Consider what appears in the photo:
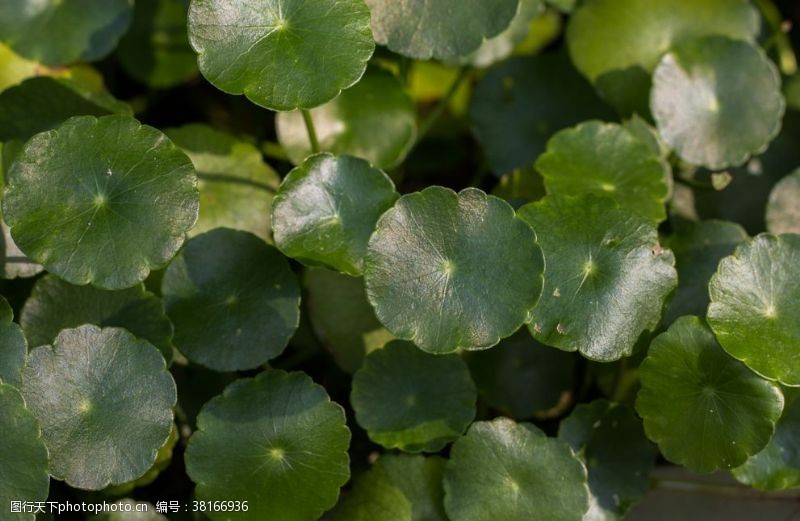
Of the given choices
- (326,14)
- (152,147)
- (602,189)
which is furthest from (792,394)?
(152,147)

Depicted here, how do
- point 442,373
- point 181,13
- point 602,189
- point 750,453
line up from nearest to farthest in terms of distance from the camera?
1. point 750,453
2. point 442,373
3. point 602,189
4. point 181,13

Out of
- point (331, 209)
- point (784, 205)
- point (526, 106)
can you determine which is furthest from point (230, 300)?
point (784, 205)

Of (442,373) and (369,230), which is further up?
(369,230)

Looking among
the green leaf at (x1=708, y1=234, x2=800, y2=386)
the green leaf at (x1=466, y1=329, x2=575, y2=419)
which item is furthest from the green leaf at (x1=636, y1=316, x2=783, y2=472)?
the green leaf at (x1=466, y1=329, x2=575, y2=419)

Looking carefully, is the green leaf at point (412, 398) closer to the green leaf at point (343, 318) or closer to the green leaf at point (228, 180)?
the green leaf at point (343, 318)

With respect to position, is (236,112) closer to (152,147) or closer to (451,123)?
(451,123)

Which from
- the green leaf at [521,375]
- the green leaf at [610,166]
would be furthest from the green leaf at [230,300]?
the green leaf at [610,166]

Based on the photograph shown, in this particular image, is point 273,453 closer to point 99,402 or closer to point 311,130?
point 99,402
